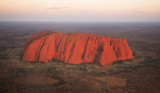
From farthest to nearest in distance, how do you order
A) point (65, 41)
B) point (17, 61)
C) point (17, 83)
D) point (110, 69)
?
point (65, 41)
point (17, 61)
point (110, 69)
point (17, 83)

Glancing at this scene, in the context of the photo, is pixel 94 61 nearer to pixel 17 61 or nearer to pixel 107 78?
pixel 107 78

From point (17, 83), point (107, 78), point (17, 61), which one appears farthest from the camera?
point (17, 61)

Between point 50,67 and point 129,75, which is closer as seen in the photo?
point 129,75

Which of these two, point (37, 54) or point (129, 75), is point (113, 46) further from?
point (37, 54)

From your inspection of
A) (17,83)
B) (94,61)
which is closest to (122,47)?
(94,61)

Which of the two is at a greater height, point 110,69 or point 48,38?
point 48,38

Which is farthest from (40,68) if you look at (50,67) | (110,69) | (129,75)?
(129,75)

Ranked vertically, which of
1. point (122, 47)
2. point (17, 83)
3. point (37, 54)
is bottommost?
point (17, 83)
